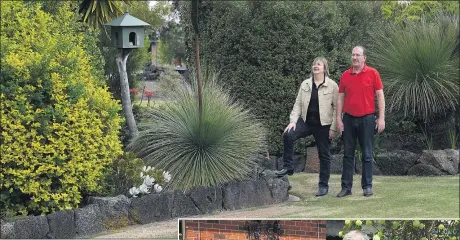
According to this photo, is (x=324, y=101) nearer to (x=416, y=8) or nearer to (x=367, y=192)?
(x=367, y=192)

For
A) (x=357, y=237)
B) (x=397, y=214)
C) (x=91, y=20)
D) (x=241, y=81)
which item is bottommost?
(x=397, y=214)

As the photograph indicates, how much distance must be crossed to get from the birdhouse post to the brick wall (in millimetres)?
7650

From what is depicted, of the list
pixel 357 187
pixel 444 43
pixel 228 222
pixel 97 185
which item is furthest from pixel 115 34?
pixel 228 222

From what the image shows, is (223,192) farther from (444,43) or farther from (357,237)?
(357,237)

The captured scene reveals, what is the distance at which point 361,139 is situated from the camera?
10094 mm

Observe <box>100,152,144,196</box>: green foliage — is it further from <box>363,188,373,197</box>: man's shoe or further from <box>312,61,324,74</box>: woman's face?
<box>363,188,373,197</box>: man's shoe

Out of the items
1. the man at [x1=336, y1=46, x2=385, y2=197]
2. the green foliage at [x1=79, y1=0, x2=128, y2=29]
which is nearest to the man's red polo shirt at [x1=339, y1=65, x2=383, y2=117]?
the man at [x1=336, y1=46, x2=385, y2=197]

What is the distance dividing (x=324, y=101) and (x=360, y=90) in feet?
1.64

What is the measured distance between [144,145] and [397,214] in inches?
132

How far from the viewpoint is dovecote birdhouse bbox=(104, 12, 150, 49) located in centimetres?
1205

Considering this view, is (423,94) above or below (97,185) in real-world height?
above

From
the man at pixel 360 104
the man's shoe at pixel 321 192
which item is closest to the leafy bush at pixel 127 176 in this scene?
the man's shoe at pixel 321 192

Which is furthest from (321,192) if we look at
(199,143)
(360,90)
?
(199,143)

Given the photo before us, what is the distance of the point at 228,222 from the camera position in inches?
167
